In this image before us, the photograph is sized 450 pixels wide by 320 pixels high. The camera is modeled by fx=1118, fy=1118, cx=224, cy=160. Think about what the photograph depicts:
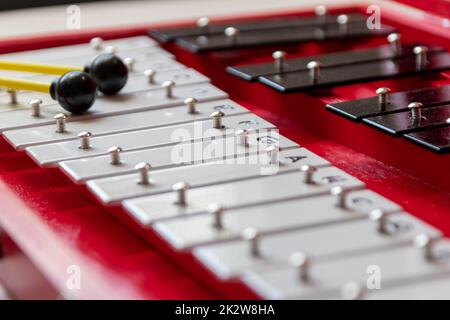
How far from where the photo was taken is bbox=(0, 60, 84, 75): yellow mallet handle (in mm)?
2582

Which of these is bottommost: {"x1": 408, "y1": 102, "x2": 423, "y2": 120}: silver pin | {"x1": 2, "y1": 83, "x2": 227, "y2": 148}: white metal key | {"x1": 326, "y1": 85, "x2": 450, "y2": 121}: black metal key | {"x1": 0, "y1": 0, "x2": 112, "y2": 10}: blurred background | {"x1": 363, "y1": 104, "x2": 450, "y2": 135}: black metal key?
{"x1": 0, "y1": 0, "x2": 112, "y2": 10}: blurred background

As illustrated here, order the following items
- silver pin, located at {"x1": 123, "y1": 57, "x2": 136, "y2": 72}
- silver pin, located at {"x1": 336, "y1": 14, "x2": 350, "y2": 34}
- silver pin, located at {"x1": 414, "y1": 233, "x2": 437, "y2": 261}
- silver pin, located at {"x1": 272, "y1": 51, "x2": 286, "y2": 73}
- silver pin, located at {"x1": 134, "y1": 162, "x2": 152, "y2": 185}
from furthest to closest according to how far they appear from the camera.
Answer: silver pin, located at {"x1": 336, "y1": 14, "x2": 350, "y2": 34}
silver pin, located at {"x1": 123, "y1": 57, "x2": 136, "y2": 72}
silver pin, located at {"x1": 272, "y1": 51, "x2": 286, "y2": 73}
silver pin, located at {"x1": 134, "y1": 162, "x2": 152, "y2": 185}
silver pin, located at {"x1": 414, "y1": 233, "x2": 437, "y2": 261}

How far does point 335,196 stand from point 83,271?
41 cm

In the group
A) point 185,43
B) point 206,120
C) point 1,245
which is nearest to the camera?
point 1,245

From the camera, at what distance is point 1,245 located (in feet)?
6.65

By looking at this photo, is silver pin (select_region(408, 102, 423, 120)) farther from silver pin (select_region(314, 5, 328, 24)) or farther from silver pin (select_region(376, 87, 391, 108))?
silver pin (select_region(314, 5, 328, 24))

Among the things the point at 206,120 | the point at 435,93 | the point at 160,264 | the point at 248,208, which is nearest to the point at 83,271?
the point at 160,264

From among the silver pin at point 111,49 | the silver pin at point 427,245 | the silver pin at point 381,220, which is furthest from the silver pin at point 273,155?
the silver pin at point 111,49

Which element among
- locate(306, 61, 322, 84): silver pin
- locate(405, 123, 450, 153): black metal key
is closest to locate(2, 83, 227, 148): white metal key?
locate(306, 61, 322, 84): silver pin

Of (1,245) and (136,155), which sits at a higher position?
(136,155)

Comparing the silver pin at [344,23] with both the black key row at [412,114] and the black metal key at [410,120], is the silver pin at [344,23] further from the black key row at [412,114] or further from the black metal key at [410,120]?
the black metal key at [410,120]

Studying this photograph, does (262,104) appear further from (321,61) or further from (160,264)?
(160,264)

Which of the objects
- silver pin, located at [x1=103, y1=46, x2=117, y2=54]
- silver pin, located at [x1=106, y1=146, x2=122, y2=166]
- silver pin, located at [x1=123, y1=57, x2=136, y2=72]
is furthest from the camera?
silver pin, located at [x1=103, y1=46, x2=117, y2=54]

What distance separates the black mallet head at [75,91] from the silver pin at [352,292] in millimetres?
1023
